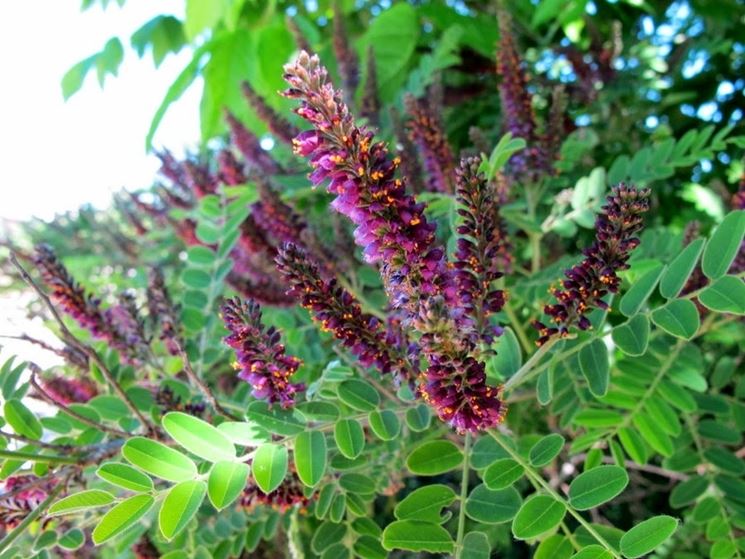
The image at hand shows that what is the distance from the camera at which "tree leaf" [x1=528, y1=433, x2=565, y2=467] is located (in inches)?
27.3

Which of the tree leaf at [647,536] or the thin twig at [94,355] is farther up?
the thin twig at [94,355]

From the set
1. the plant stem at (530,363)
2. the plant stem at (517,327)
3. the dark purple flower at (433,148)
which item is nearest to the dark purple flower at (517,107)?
the dark purple flower at (433,148)

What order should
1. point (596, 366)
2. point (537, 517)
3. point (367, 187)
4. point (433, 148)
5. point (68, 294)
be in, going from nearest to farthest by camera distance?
point (367, 187) → point (537, 517) → point (596, 366) → point (68, 294) → point (433, 148)

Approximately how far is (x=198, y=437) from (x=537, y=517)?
0.35 metres

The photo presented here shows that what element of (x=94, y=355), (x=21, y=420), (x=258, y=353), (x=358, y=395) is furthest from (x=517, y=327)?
(x=21, y=420)

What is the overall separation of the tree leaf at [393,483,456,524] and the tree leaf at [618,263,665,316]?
30cm

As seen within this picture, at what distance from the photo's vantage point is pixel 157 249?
2021 mm

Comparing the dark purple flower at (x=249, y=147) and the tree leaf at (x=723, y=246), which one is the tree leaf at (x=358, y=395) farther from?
the dark purple flower at (x=249, y=147)

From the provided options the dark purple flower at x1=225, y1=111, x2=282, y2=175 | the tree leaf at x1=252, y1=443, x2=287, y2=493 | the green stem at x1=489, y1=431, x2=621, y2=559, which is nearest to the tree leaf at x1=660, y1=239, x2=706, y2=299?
the green stem at x1=489, y1=431, x2=621, y2=559

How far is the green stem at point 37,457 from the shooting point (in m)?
0.71

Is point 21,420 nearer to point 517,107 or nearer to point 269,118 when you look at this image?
point 269,118

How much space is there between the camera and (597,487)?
2.15 ft

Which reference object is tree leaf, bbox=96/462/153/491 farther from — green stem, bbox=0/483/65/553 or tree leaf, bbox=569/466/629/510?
tree leaf, bbox=569/466/629/510

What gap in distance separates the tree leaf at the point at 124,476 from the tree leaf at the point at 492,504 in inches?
13.6
